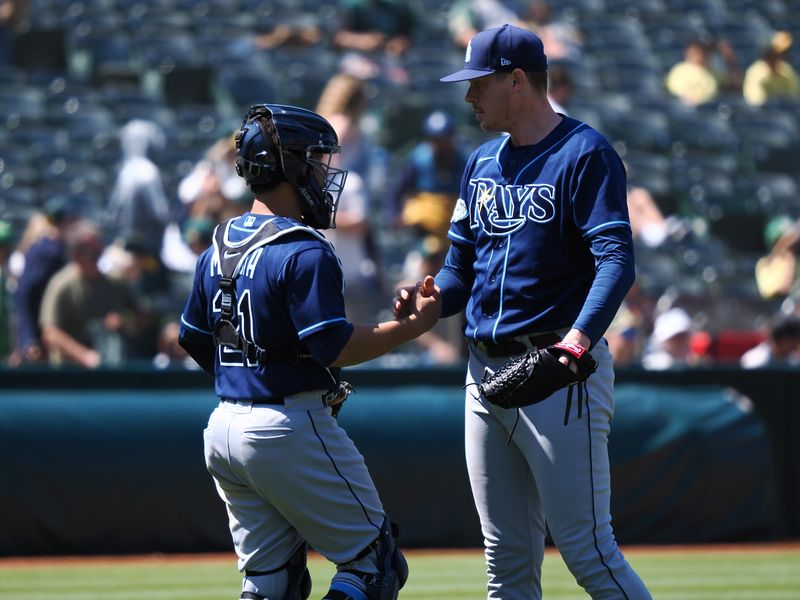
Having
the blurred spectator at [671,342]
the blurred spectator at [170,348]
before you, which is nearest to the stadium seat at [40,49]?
the blurred spectator at [170,348]

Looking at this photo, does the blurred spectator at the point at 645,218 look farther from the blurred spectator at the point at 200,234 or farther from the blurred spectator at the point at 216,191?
the blurred spectator at the point at 200,234

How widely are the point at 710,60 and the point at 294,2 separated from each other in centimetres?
522

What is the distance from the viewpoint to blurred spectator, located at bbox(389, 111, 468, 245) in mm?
10297

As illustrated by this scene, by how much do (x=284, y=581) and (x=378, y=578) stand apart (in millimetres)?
305

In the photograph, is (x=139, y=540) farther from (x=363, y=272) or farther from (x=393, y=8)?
(x=393, y=8)

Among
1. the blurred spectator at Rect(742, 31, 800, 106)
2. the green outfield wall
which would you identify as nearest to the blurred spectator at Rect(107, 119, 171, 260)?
the green outfield wall

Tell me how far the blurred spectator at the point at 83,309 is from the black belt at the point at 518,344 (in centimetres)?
561

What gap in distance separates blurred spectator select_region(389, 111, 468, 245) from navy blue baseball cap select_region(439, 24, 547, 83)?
19.3 feet

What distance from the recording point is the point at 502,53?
4.26m

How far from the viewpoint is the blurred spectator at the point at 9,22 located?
13.8 m

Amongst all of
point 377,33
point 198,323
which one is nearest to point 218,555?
point 198,323

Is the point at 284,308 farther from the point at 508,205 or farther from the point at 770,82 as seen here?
the point at 770,82

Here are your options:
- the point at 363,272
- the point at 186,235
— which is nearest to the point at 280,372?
the point at 363,272

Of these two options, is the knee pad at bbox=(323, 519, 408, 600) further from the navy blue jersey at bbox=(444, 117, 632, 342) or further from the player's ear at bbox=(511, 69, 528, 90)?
the player's ear at bbox=(511, 69, 528, 90)
